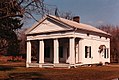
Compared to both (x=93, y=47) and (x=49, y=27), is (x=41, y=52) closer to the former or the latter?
(x=49, y=27)

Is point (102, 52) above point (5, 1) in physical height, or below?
below

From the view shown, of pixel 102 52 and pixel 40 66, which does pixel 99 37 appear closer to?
pixel 102 52

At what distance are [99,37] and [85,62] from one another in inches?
253

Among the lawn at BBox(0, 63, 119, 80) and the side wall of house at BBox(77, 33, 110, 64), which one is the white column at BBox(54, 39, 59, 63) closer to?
the side wall of house at BBox(77, 33, 110, 64)

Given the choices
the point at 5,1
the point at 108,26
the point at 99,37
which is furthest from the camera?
the point at 108,26

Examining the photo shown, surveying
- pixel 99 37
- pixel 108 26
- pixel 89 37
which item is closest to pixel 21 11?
pixel 89 37

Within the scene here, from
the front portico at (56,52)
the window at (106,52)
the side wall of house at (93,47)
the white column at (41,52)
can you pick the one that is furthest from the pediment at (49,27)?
the window at (106,52)

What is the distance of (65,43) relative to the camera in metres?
39.8

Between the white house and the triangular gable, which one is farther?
the triangular gable

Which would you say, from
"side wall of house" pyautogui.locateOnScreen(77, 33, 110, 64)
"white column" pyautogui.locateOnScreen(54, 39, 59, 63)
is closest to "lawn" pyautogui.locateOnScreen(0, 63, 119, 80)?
"white column" pyautogui.locateOnScreen(54, 39, 59, 63)

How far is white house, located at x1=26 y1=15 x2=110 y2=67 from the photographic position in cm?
3588

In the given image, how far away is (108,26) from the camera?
8781 cm

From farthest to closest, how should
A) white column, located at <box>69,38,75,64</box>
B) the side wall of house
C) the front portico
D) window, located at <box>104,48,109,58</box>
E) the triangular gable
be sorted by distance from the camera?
window, located at <box>104,48,109,58</box>, the side wall of house, the triangular gable, the front portico, white column, located at <box>69,38,75,64</box>

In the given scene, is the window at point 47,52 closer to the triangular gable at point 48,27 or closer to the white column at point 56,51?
the triangular gable at point 48,27
